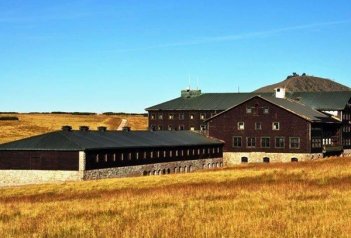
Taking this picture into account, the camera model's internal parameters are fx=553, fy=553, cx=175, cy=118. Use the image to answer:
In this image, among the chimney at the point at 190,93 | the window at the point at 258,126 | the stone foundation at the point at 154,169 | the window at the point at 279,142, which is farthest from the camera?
the chimney at the point at 190,93

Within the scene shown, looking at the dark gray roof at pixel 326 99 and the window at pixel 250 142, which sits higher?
the dark gray roof at pixel 326 99

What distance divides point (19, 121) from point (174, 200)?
137 metres

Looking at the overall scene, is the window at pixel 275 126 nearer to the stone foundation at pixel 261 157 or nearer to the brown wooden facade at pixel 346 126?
the stone foundation at pixel 261 157

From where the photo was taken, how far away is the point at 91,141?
62.9 metres

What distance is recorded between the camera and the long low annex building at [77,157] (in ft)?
195

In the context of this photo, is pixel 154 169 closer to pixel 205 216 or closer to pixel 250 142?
pixel 250 142

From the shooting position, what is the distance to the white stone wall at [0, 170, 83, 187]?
5906cm

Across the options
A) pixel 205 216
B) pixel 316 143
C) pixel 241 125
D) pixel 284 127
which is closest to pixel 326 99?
pixel 316 143

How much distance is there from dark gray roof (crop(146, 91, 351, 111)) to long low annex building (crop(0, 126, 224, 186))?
118ft

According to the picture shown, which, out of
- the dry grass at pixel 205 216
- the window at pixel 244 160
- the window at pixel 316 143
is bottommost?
the window at pixel 244 160

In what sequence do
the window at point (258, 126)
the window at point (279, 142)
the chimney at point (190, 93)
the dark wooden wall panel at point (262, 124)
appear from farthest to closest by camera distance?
1. the chimney at point (190, 93)
2. the window at point (258, 126)
3. the window at point (279, 142)
4. the dark wooden wall panel at point (262, 124)

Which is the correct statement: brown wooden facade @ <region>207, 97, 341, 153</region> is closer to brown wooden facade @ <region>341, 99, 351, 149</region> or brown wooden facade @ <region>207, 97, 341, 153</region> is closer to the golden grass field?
brown wooden facade @ <region>341, 99, 351, 149</region>

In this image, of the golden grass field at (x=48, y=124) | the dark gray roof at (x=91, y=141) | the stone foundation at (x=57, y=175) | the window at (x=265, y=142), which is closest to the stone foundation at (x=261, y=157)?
the window at (x=265, y=142)

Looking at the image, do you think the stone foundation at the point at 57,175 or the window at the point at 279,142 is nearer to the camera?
the stone foundation at the point at 57,175
